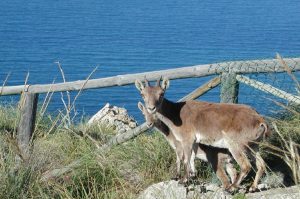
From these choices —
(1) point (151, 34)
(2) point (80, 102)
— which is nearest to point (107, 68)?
(2) point (80, 102)

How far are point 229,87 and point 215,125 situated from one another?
83 cm

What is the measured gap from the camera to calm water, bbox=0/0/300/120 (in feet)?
121

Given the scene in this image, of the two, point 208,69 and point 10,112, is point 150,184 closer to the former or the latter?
point 208,69

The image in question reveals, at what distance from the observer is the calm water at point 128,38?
121 ft

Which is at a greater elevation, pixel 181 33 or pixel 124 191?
pixel 181 33

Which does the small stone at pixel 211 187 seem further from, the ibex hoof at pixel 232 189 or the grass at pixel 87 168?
the grass at pixel 87 168

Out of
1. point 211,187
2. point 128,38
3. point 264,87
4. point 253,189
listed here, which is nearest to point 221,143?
point 211,187

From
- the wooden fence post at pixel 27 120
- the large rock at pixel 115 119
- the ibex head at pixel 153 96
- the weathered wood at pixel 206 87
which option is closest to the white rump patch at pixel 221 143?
the ibex head at pixel 153 96

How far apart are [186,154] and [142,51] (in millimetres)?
39276

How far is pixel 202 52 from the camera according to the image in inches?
1768

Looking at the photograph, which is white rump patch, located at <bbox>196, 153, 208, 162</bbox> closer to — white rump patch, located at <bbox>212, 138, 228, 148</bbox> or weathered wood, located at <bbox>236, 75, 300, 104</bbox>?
white rump patch, located at <bbox>212, 138, 228, 148</bbox>

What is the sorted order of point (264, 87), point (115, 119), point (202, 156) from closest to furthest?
point (202, 156), point (264, 87), point (115, 119)

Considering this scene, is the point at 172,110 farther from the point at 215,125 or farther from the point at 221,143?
the point at 221,143

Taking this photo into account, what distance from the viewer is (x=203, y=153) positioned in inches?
342
